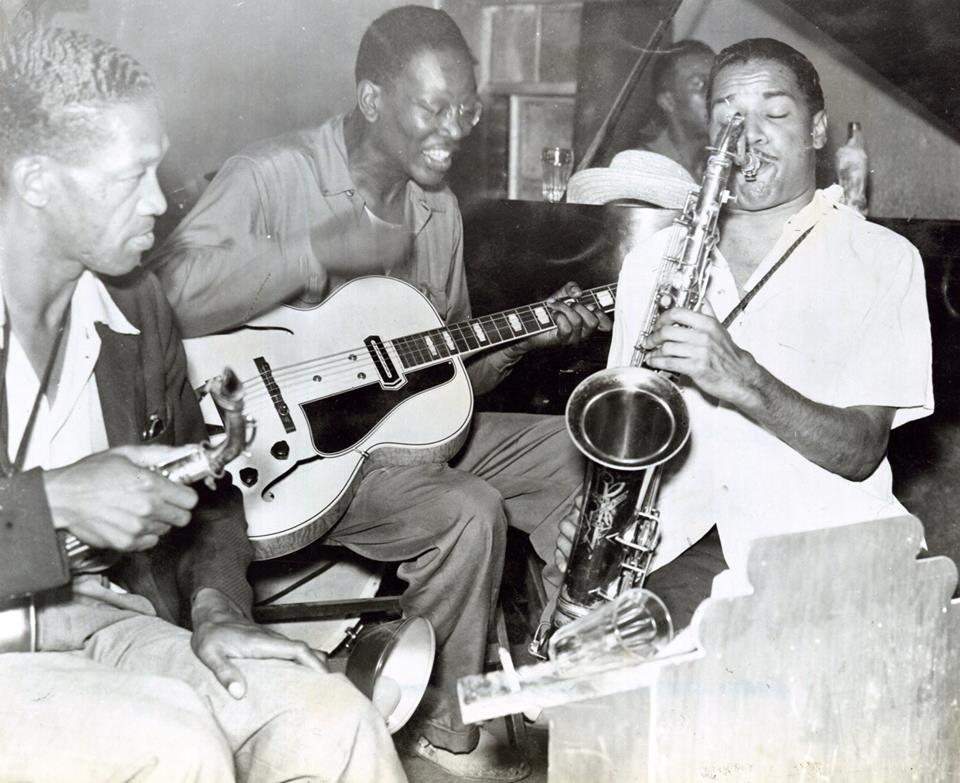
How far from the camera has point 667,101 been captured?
276 cm

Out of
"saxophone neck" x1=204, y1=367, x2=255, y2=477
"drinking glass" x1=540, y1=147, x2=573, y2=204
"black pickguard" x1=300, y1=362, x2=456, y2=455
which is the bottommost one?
"black pickguard" x1=300, y1=362, x2=456, y2=455

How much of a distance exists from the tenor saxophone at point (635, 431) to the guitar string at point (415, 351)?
16.6 inches

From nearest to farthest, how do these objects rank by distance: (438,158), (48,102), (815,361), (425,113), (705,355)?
(48,102) → (705,355) → (815,361) → (425,113) → (438,158)

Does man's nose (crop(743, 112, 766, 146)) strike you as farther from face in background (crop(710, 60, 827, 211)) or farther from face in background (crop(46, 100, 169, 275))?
face in background (crop(46, 100, 169, 275))

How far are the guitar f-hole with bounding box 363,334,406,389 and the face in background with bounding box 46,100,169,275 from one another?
690 millimetres

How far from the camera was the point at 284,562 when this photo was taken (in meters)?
2.39

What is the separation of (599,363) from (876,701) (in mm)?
1015

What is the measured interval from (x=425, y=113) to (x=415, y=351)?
0.52 meters

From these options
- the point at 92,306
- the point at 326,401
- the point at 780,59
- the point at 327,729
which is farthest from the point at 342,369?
the point at 780,59

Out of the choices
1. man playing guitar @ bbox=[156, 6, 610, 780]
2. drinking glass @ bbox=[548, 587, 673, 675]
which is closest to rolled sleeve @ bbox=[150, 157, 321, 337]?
man playing guitar @ bbox=[156, 6, 610, 780]

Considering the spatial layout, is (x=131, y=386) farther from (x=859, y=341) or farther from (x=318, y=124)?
(x=859, y=341)

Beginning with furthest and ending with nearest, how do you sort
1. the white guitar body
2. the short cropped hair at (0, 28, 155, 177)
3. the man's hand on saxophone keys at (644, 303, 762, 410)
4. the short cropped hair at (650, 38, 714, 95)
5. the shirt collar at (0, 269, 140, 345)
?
the short cropped hair at (650, 38, 714, 95) < the white guitar body < the man's hand on saxophone keys at (644, 303, 762, 410) < the shirt collar at (0, 269, 140, 345) < the short cropped hair at (0, 28, 155, 177)

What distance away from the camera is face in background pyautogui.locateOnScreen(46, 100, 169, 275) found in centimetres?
147

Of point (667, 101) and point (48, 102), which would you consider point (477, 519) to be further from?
point (667, 101)
